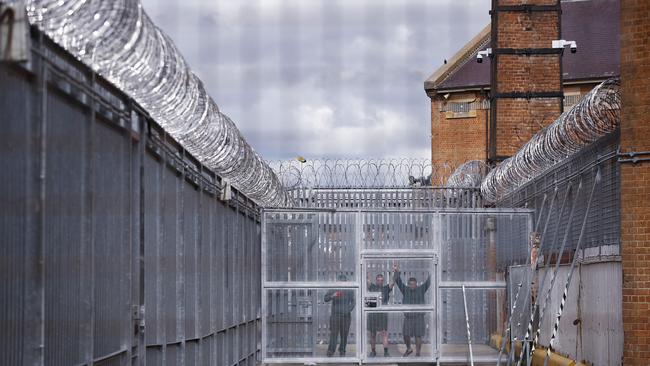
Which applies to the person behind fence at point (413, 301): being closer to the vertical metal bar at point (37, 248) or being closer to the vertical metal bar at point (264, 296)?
the vertical metal bar at point (264, 296)

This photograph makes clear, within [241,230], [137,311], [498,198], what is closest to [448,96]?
[498,198]

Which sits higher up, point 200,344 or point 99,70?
point 99,70

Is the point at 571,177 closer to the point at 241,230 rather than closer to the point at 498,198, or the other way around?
the point at 241,230

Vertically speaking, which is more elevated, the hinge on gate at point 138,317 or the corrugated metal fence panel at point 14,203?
the corrugated metal fence panel at point 14,203

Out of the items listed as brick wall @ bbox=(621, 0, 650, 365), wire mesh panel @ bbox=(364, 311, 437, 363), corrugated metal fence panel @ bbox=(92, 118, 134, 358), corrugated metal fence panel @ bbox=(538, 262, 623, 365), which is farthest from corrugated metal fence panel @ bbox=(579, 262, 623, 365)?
corrugated metal fence panel @ bbox=(92, 118, 134, 358)

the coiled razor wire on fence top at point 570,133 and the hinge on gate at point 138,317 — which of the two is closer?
the hinge on gate at point 138,317

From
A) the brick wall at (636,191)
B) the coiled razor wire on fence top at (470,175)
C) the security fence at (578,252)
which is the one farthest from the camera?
the coiled razor wire on fence top at (470,175)

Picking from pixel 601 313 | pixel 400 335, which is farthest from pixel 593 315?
pixel 400 335

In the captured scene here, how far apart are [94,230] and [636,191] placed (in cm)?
604

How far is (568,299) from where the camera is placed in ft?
48.4

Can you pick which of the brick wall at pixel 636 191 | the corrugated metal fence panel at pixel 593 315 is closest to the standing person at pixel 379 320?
the corrugated metal fence panel at pixel 593 315

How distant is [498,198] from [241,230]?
6146mm

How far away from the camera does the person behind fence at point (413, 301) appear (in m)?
Answer: 18.4

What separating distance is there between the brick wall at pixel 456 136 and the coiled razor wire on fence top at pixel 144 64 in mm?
32957
